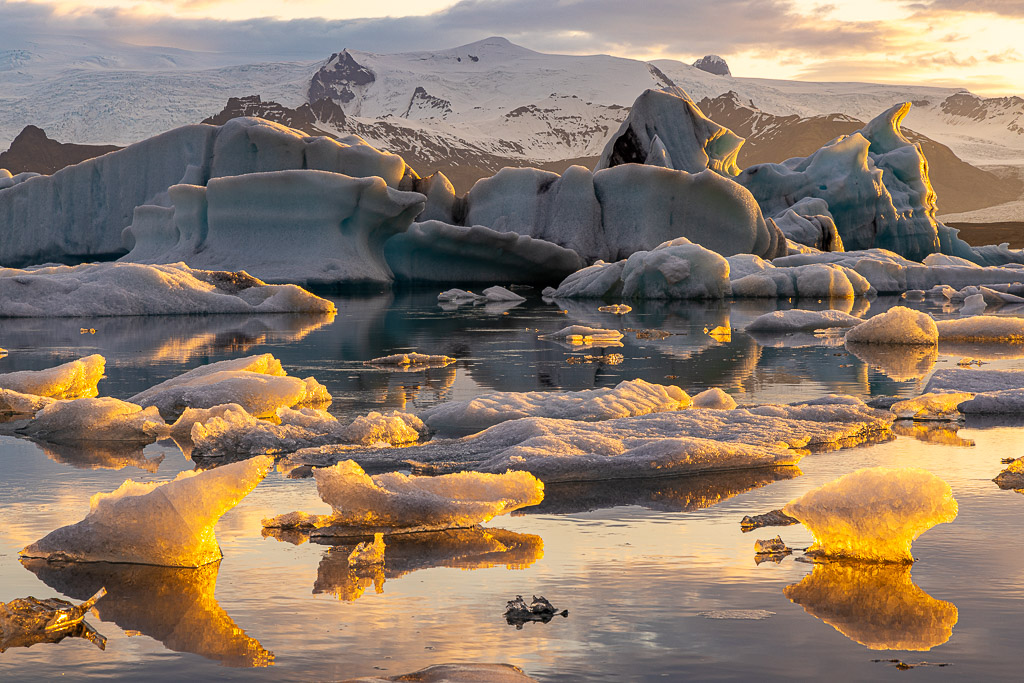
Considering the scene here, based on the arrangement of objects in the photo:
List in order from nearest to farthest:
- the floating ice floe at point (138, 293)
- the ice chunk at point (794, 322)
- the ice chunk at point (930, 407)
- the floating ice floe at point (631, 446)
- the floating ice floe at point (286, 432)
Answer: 1. the floating ice floe at point (631, 446)
2. the floating ice floe at point (286, 432)
3. the ice chunk at point (930, 407)
4. the ice chunk at point (794, 322)
5. the floating ice floe at point (138, 293)

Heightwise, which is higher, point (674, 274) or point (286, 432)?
point (286, 432)

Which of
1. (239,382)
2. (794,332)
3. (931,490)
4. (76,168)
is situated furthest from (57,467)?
(76,168)

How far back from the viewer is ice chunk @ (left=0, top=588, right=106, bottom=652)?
2.29 meters

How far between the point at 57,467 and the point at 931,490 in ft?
10.2

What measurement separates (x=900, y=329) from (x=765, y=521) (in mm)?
7015

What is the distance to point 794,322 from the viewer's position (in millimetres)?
12203

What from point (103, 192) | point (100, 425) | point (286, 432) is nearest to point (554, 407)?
point (286, 432)

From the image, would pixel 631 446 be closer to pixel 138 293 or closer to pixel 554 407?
pixel 554 407

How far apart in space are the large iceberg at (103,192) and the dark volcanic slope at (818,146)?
437 ft

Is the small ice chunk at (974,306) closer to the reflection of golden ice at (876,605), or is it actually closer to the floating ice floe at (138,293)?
A: the floating ice floe at (138,293)

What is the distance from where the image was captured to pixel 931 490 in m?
2.86

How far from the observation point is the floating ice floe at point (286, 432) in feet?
14.9

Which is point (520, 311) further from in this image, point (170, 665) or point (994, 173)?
point (994, 173)

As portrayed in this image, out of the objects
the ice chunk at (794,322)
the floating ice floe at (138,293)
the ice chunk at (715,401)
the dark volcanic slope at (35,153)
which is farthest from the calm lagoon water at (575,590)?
the dark volcanic slope at (35,153)
